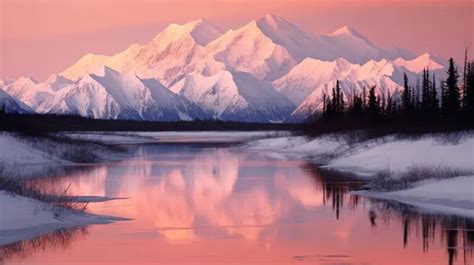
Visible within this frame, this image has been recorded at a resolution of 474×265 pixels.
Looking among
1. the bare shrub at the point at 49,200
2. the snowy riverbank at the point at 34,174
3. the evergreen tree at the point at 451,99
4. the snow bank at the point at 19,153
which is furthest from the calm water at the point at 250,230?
the evergreen tree at the point at 451,99

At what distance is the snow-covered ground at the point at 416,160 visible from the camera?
37.7 metres

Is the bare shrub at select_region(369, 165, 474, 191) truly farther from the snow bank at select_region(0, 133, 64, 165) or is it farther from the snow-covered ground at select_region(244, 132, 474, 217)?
the snow bank at select_region(0, 133, 64, 165)

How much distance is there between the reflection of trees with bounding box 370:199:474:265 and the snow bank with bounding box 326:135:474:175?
492 inches

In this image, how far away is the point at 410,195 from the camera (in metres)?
40.8

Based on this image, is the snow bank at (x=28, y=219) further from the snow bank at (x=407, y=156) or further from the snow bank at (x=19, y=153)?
the snow bank at (x=19, y=153)

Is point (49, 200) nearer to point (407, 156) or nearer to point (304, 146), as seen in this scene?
point (407, 156)

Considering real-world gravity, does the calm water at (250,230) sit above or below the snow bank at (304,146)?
below

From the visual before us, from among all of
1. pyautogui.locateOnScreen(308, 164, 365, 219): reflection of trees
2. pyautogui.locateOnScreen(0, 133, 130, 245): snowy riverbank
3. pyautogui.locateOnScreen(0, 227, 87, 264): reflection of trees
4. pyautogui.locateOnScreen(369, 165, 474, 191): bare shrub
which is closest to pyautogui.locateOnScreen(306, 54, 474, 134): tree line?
pyautogui.locateOnScreen(308, 164, 365, 219): reflection of trees

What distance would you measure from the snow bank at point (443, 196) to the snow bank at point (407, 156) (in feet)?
23.5

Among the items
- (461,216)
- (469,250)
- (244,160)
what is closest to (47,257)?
(469,250)

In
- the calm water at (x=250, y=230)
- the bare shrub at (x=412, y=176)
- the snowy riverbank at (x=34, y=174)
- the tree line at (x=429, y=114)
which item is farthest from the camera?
the tree line at (x=429, y=114)

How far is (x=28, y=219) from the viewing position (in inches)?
1211

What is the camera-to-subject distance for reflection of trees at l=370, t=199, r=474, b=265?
27.3 metres

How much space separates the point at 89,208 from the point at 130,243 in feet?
32.1
